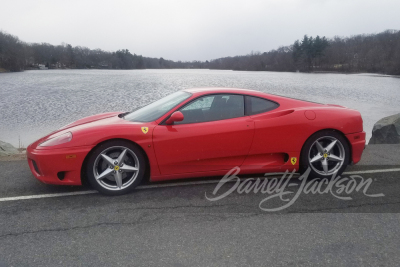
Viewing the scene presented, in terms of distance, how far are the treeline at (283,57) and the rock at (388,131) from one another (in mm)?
53348

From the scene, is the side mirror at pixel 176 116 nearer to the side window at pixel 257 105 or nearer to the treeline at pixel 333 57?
the side window at pixel 257 105

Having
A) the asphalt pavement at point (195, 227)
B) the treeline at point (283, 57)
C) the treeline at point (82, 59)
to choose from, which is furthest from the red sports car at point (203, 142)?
the treeline at point (82, 59)

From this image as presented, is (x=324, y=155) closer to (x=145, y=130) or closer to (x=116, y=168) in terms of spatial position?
(x=145, y=130)

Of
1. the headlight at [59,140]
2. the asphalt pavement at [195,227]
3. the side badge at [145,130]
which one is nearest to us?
the asphalt pavement at [195,227]

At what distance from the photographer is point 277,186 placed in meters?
4.27

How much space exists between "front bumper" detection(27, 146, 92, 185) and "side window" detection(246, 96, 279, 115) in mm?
2050

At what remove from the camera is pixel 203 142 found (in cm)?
→ 410

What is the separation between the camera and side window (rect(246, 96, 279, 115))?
4.39 metres

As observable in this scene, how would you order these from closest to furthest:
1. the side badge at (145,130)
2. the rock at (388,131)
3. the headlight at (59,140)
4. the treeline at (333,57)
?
the headlight at (59,140), the side badge at (145,130), the rock at (388,131), the treeline at (333,57)

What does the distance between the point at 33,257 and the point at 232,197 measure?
2124mm

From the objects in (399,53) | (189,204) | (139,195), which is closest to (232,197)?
(189,204)

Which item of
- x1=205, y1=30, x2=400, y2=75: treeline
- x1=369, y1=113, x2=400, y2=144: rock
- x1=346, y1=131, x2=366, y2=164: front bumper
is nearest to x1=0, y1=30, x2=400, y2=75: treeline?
x1=205, y1=30, x2=400, y2=75: treeline

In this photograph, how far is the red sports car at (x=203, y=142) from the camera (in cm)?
389

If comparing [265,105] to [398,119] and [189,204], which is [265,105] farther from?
[398,119]
